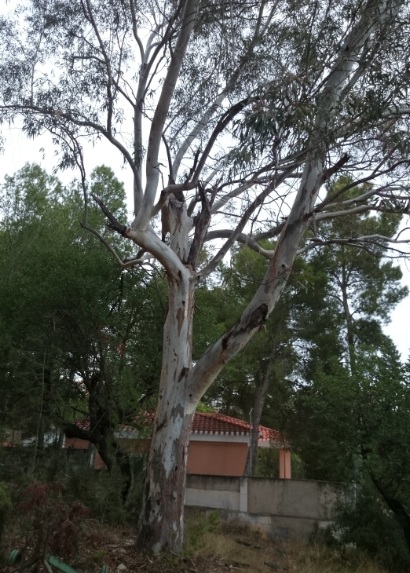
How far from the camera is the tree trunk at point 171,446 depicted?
32.2ft

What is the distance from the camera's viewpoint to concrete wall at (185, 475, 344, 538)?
1582 centimetres

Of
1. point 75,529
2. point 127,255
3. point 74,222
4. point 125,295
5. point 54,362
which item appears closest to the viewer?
point 75,529

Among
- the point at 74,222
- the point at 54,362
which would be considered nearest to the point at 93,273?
the point at 54,362

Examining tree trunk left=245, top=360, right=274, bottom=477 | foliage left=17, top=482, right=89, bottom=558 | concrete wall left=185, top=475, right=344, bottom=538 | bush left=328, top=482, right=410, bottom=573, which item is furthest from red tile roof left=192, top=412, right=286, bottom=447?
foliage left=17, top=482, right=89, bottom=558

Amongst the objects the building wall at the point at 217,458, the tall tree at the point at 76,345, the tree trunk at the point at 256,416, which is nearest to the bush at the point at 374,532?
the tall tree at the point at 76,345

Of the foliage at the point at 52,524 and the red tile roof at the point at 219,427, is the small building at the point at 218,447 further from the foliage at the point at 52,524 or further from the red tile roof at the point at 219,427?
the foliage at the point at 52,524

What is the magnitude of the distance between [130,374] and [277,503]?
5.48 m

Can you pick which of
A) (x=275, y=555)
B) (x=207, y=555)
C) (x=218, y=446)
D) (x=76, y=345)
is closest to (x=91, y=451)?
(x=76, y=345)

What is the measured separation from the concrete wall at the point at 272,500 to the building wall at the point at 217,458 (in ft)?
19.1

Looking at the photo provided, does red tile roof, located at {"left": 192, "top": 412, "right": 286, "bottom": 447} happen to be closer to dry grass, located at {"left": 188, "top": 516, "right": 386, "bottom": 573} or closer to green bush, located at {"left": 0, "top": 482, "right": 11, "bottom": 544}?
dry grass, located at {"left": 188, "top": 516, "right": 386, "bottom": 573}

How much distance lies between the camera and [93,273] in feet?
52.7

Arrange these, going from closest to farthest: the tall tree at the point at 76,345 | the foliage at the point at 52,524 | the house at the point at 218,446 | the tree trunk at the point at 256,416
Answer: the foliage at the point at 52,524, the tall tree at the point at 76,345, the tree trunk at the point at 256,416, the house at the point at 218,446

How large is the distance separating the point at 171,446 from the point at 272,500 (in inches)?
295

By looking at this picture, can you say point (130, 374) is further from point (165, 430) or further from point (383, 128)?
point (383, 128)
